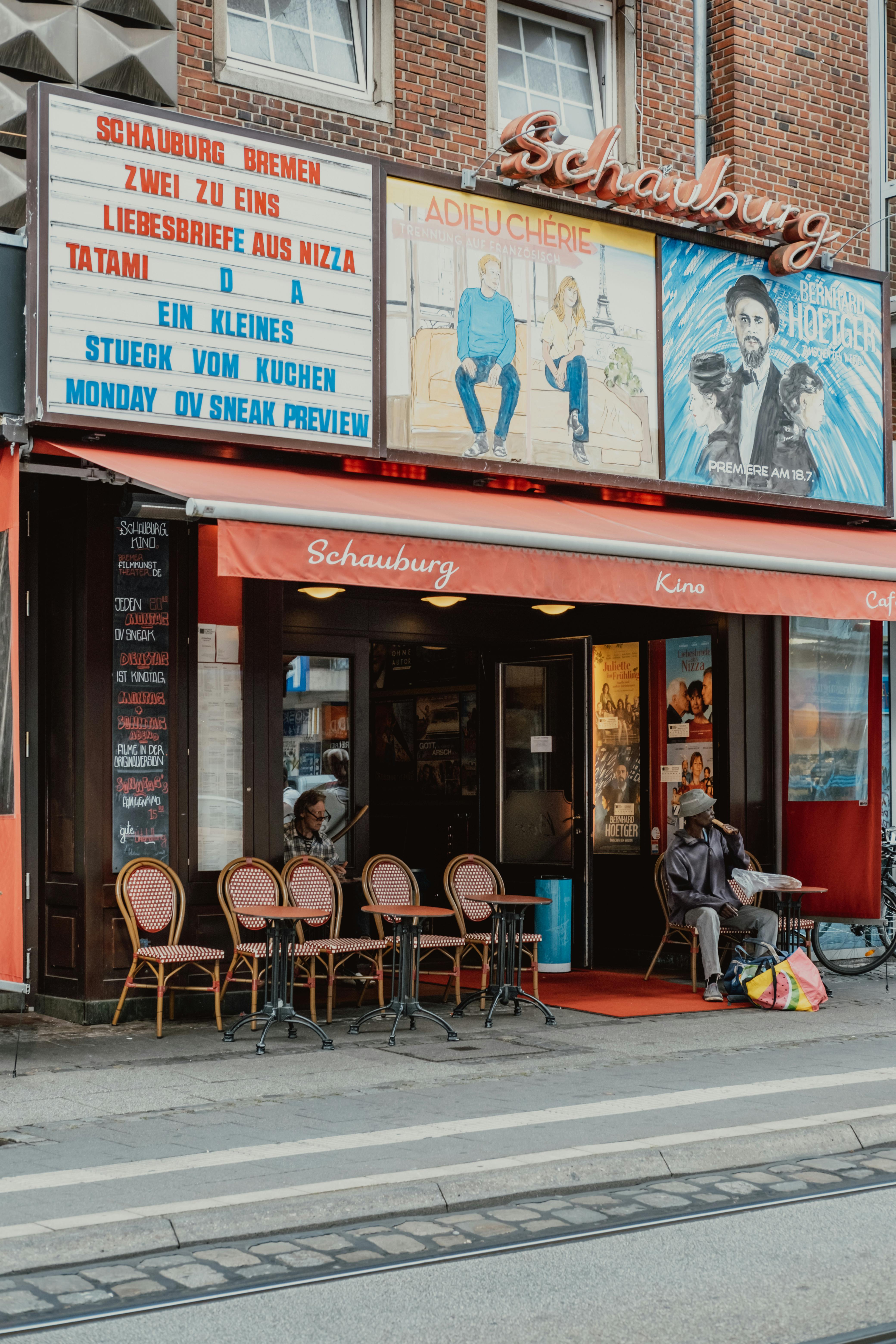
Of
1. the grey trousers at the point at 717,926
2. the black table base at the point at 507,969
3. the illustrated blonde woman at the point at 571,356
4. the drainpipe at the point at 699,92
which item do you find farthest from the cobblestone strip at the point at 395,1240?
the drainpipe at the point at 699,92

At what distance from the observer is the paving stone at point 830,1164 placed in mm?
6727

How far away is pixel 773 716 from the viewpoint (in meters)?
13.0

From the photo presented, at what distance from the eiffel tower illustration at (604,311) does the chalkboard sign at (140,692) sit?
3.59 m

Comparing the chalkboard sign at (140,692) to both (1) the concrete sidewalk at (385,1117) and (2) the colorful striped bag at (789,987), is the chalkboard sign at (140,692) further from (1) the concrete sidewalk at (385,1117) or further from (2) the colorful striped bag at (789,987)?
(2) the colorful striped bag at (789,987)

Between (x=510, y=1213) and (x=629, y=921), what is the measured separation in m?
7.45

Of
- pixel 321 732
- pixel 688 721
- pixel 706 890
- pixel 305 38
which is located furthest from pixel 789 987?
pixel 305 38

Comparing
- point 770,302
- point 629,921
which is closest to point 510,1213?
point 629,921

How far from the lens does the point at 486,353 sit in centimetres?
1100

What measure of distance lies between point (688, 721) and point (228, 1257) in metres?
8.40

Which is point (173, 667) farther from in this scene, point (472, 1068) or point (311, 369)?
point (472, 1068)

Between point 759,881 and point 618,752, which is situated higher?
point 618,752

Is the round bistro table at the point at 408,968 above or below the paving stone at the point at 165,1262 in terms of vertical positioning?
above

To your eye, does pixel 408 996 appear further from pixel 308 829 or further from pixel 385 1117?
pixel 385 1117

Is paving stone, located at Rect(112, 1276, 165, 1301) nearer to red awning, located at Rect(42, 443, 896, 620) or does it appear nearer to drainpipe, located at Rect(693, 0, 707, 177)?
red awning, located at Rect(42, 443, 896, 620)
